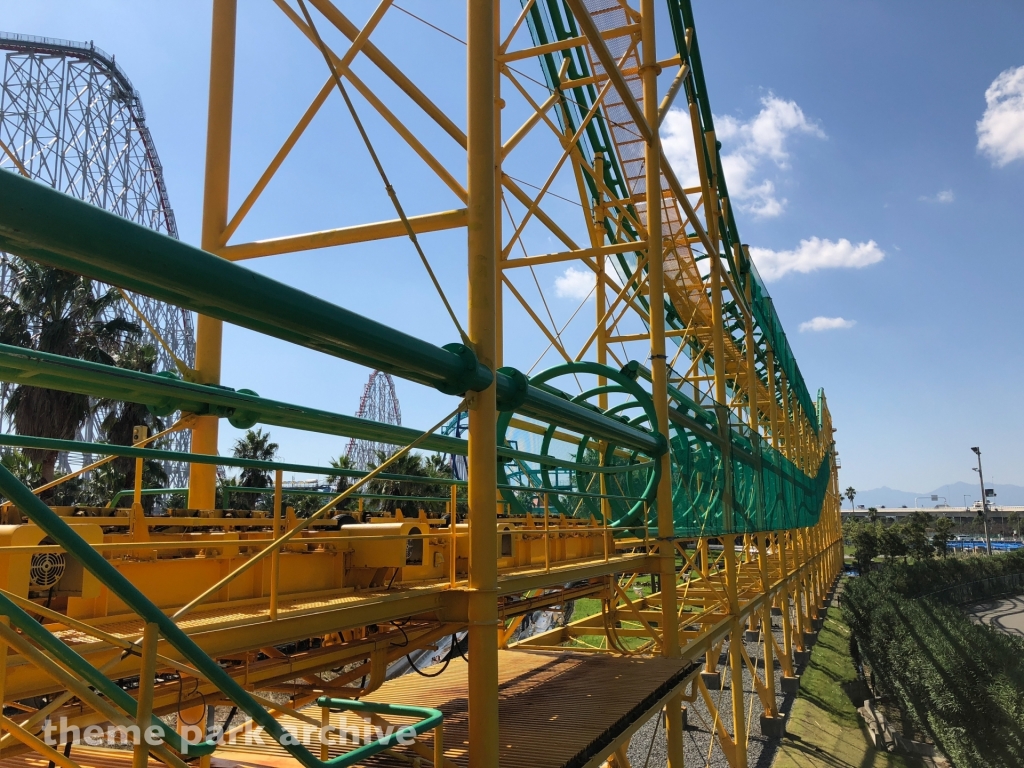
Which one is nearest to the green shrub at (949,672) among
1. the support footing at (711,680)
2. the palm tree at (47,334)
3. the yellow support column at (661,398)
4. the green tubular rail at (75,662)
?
the support footing at (711,680)

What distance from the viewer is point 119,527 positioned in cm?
422

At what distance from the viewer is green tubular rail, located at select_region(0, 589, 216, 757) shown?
2178 mm

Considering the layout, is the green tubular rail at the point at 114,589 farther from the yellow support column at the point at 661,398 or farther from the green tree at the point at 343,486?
the yellow support column at the point at 661,398

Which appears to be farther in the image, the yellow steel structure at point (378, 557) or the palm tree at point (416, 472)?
the palm tree at point (416, 472)

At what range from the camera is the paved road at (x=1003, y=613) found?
1773 inches

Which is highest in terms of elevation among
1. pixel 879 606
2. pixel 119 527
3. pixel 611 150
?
pixel 611 150

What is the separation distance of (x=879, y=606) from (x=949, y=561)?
33.1 m

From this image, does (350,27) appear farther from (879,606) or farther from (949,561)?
(949,561)

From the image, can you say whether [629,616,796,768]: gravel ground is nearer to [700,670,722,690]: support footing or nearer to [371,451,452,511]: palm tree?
[700,670,722,690]: support footing

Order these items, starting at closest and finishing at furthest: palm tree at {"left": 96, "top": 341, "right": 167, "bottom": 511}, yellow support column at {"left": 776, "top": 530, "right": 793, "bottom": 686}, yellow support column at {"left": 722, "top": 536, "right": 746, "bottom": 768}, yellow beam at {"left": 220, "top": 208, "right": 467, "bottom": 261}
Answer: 1. yellow beam at {"left": 220, "top": 208, "right": 467, "bottom": 261}
2. yellow support column at {"left": 722, "top": 536, "right": 746, "bottom": 768}
3. palm tree at {"left": 96, "top": 341, "right": 167, "bottom": 511}
4. yellow support column at {"left": 776, "top": 530, "right": 793, "bottom": 686}

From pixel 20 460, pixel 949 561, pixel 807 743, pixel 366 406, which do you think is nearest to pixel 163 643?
pixel 20 460

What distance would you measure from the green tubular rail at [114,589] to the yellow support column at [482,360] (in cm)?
199

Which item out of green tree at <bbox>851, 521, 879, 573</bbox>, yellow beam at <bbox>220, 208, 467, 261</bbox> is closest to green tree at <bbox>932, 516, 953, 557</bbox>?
green tree at <bbox>851, 521, 879, 573</bbox>

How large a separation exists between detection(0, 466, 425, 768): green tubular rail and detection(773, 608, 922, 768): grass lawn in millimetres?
17494
